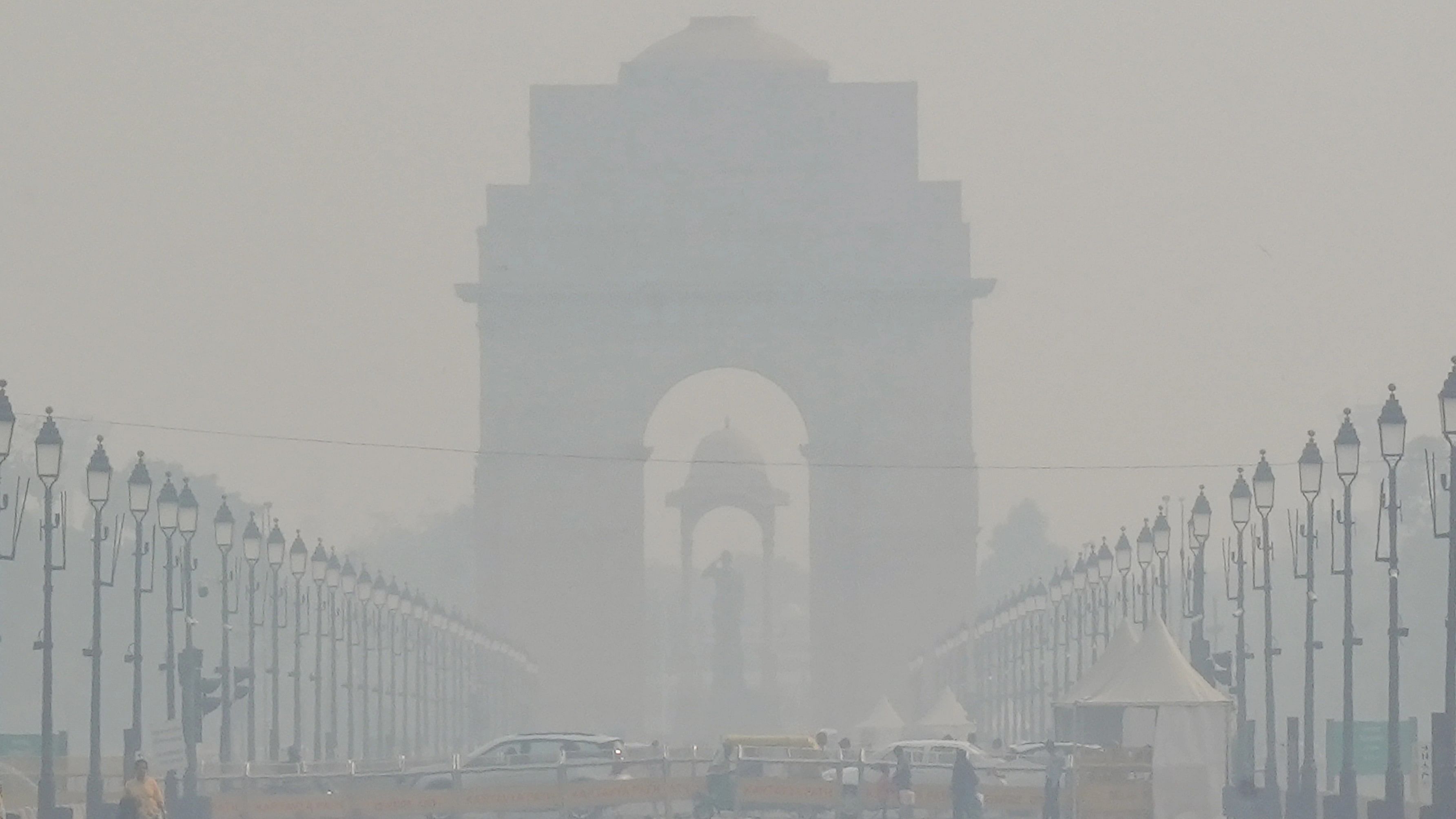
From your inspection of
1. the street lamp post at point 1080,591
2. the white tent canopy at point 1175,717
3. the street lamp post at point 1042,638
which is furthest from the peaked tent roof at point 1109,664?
the street lamp post at point 1042,638

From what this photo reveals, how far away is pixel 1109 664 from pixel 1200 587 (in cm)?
1076

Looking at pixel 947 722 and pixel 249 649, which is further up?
pixel 249 649

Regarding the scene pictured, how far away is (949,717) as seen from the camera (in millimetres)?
71688

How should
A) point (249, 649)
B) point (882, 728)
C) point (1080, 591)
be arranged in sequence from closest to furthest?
point (249, 649), point (1080, 591), point (882, 728)

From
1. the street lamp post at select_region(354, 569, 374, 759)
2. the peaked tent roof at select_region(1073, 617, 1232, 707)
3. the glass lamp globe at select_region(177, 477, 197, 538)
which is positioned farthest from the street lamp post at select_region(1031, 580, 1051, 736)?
the peaked tent roof at select_region(1073, 617, 1232, 707)

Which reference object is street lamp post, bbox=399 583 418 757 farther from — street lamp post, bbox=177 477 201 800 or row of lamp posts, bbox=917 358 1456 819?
street lamp post, bbox=177 477 201 800

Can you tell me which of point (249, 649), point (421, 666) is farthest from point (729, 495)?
point (249, 649)

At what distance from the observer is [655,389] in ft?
326

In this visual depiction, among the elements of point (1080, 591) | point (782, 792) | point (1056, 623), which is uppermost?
point (1080, 591)

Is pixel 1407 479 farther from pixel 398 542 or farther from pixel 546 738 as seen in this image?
pixel 398 542

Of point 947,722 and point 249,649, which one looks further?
point 947,722

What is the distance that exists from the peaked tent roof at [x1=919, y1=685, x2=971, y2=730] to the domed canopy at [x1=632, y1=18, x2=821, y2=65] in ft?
92.9

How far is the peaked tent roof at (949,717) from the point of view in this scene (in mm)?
71188

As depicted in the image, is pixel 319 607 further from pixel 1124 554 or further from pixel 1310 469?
pixel 1310 469
